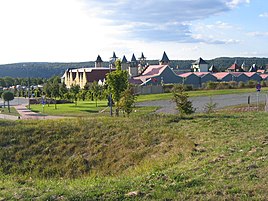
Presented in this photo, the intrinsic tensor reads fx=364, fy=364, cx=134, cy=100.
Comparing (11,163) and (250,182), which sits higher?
(250,182)

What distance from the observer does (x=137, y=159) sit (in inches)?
511

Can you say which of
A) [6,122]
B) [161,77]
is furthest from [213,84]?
[6,122]

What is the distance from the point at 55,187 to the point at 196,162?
3.66m

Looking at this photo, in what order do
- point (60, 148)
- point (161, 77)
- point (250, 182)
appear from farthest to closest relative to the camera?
point (161, 77)
point (60, 148)
point (250, 182)

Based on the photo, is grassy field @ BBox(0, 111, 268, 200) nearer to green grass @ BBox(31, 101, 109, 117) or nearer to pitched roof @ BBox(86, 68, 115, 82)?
green grass @ BBox(31, 101, 109, 117)

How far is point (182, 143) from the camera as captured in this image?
1288 cm

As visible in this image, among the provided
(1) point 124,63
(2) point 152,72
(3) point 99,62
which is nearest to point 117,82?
(2) point 152,72

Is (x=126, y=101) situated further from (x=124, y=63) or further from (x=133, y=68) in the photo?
(x=124, y=63)

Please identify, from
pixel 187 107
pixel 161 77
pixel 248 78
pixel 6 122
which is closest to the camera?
pixel 6 122

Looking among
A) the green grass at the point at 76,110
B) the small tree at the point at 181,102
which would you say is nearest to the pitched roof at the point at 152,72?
the green grass at the point at 76,110

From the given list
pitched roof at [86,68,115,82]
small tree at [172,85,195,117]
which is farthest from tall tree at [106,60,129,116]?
pitched roof at [86,68,115,82]

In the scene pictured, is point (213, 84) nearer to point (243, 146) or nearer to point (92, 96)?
point (92, 96)

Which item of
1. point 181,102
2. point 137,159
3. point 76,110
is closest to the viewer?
point 137,159

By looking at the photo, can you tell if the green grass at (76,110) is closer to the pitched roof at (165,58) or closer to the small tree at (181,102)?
the small tree at (181,102)
